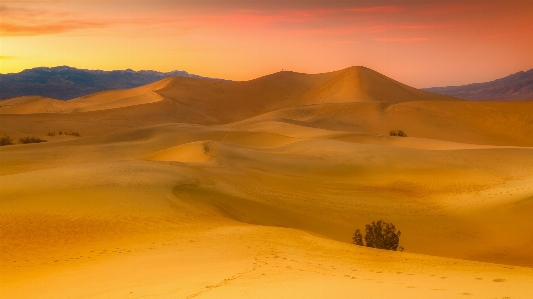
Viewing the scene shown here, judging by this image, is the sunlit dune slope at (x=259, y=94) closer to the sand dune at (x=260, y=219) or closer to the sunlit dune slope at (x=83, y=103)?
the sunlit dune slope at (x=83, y=103)

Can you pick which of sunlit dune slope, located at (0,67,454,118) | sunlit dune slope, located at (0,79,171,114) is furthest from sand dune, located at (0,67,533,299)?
sunlit dune slope, located at (0,79,171,114)

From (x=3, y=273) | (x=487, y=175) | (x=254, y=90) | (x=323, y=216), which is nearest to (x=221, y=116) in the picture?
(x=254, y=90)

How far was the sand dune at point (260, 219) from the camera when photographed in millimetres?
8273

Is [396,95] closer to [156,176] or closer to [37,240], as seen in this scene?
[156,176]

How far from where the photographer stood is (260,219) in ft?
54.0

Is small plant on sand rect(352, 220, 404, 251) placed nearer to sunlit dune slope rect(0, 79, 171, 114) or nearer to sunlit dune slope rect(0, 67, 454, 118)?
sunlit dune slope rect(0, 67, 454, 118)

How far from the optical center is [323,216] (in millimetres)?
17859

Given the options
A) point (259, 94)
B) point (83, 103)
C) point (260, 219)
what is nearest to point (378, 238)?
point (260, 219)

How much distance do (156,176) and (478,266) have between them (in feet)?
40.9

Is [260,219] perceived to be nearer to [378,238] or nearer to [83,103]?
[378,238]

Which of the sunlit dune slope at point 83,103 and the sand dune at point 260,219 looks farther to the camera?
the sunlit dune slope at point 83,103

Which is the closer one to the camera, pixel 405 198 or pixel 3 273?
pixel 3 273

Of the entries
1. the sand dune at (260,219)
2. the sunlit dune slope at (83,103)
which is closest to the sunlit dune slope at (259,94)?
the sunlit dune slope at (83,103)

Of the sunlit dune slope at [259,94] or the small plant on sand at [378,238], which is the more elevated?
the sunlit dune slope at [259,94]
